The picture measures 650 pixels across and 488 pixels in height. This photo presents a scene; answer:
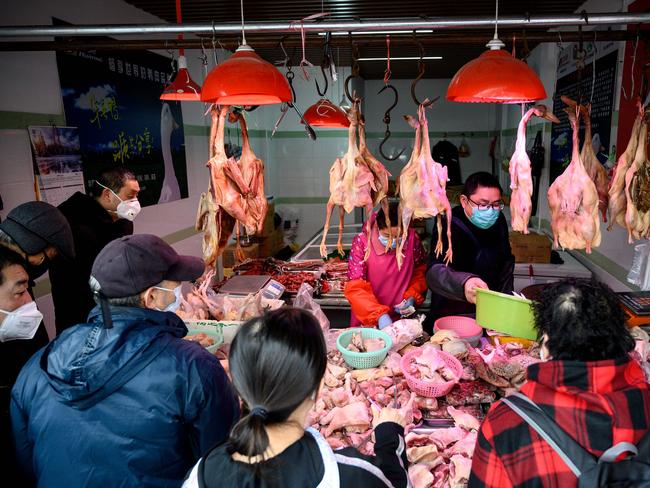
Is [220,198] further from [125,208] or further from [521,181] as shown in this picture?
[521,181]

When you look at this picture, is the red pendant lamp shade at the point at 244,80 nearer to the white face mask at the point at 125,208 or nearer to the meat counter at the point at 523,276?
the white face mask at the point at 125,208

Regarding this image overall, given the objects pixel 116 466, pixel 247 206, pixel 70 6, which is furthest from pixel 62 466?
pixel 70 6

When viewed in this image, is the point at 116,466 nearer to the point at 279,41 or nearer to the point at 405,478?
the point at 405,478

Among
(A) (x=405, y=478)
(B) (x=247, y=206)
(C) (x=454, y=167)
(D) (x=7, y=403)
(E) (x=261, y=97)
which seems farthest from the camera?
(C) (x=454, y=167)

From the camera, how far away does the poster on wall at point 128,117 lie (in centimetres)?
450

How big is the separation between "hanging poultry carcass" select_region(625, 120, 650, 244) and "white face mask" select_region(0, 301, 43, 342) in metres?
3.47

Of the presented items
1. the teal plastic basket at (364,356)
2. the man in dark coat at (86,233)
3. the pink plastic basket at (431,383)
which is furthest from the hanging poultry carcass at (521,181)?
the man in dark coat at (86,233)

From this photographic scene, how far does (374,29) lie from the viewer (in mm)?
2580

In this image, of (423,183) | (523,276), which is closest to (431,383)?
(423,183)

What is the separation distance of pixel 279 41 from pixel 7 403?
2.28 meters

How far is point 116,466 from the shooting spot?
1709 millimetres

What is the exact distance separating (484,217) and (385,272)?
99 cm

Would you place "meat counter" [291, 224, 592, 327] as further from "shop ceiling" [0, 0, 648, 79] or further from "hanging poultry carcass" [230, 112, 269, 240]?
"shop ceiling" [0, 0, 648, 79]

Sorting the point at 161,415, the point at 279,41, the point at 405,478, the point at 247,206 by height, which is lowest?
the point at 405,478
